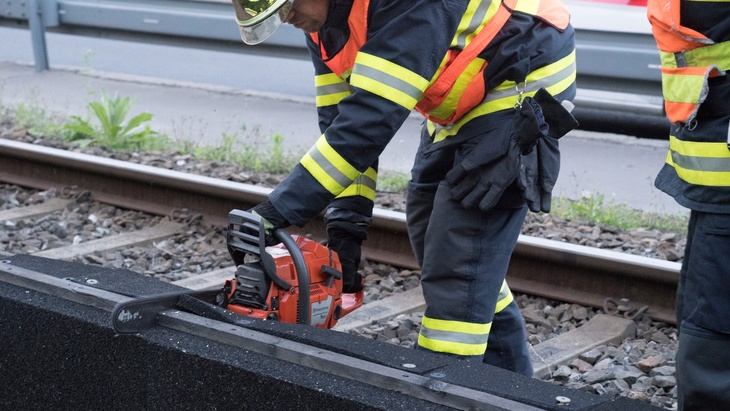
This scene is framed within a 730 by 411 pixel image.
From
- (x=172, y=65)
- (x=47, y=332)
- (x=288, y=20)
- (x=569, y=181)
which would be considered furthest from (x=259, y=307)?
(x=172, y=65)

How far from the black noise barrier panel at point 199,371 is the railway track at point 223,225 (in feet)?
0.45

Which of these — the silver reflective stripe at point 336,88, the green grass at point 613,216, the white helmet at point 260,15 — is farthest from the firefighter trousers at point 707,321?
the green grass at point 613,216

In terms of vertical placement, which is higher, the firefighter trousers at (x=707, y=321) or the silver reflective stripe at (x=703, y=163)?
the silver reflective stripe at (x=703, y=163)

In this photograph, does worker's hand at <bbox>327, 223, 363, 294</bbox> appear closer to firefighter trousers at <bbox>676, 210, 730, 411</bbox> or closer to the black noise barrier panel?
the black noise barrier panel

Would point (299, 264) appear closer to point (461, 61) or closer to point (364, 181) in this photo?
point (364, 181)

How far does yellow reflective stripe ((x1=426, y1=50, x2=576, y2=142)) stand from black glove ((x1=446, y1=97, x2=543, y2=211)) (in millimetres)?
77

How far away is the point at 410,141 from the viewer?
8414mm

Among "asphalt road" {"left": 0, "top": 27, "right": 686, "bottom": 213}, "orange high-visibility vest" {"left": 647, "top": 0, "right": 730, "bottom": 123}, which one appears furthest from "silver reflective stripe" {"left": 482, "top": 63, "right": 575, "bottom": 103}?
"asphalt road" {"left": 0, "top": 27, "right": 686, "bottom": 213}

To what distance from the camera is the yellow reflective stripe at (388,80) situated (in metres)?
2.75

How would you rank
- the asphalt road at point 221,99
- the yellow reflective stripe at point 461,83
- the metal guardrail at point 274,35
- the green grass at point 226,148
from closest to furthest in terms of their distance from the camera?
the yellow reflective stripe at point 461,83 < the green grass at point 226,148 < the asphalt road at point 221,99 < the metal guardrail at point 274,35

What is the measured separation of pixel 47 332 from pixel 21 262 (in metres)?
0.51

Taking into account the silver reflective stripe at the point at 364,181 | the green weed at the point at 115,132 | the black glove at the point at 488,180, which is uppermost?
the black glove at the point at 488,180

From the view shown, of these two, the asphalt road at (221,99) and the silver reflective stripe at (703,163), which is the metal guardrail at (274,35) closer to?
the asphalt road at (221,99)

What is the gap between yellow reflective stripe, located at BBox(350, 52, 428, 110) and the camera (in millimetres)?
2746
